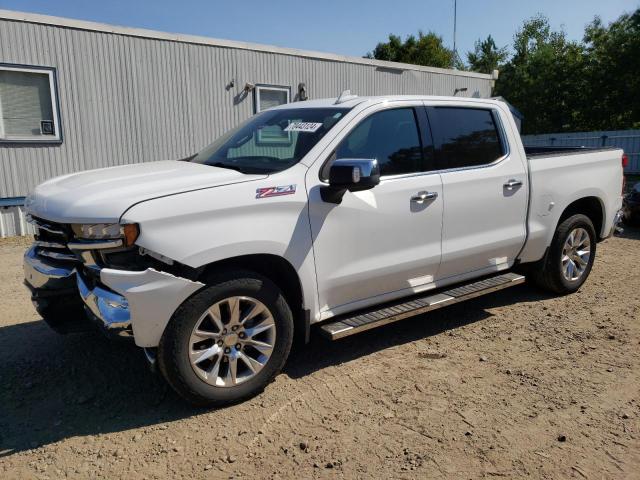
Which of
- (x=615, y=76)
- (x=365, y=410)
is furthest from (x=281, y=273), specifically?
(x=615, y=76)

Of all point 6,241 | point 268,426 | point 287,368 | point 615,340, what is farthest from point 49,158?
point 615,340

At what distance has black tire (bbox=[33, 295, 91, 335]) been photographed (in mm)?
3418

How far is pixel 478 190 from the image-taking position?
4.24 meters

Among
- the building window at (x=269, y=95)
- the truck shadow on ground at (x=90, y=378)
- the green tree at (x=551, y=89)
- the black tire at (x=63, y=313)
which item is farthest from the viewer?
the green tree at (x=551, y=89)

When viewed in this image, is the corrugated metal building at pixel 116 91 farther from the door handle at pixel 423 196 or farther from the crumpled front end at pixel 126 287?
the door handle at pixel 423 196

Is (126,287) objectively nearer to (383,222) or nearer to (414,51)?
(383,222)

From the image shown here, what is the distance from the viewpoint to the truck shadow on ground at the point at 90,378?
3100 millimetres

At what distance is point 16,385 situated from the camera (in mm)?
3559

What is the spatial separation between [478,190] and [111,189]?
2.76m

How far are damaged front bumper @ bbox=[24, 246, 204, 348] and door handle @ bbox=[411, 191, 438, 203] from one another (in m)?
1.70

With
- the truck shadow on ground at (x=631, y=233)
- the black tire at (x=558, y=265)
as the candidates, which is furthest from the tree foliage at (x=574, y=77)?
the black tire at (x=558, y=265)

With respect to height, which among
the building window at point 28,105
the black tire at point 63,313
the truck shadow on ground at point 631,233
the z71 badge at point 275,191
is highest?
the building window at point 28,105

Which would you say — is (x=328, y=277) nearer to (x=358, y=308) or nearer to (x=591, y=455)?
(x=358, y=308)

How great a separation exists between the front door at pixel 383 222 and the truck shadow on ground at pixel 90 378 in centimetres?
59
